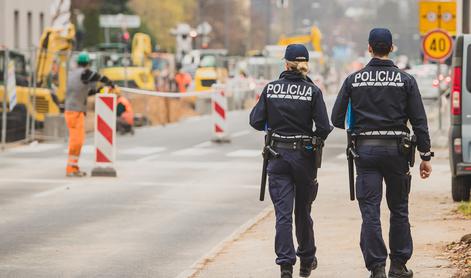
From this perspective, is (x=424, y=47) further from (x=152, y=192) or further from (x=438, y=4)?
(x=152, y=192)

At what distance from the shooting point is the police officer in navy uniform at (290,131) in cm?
1059

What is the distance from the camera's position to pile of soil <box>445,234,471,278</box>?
414 inches

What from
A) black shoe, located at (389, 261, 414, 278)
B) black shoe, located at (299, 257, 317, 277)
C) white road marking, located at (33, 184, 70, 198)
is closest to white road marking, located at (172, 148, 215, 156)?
white road marking, located at (33, 184, 70, 198)

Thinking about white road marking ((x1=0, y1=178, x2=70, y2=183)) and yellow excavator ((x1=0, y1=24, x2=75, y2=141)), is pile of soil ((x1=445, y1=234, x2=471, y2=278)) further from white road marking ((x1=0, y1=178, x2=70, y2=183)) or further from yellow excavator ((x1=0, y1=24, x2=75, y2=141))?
yellow excavator ((x1=0, y1=24, x2=75, y2=141))

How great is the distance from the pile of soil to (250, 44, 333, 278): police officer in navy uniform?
1.23 m

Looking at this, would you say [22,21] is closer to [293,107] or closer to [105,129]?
[105,129]

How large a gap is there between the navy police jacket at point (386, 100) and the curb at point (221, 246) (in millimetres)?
1821

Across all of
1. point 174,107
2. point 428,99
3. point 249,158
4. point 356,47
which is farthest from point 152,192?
point 356,47

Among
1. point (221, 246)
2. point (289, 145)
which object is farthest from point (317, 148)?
point (221, 246)

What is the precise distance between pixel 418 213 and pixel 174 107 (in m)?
28.2

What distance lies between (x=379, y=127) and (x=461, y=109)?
6.65 m

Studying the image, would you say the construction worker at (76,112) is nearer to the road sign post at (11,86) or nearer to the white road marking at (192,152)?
the white road marking at (192,152)

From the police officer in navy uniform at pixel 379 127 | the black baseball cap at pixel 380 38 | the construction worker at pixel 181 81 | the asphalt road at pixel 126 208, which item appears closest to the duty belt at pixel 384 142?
the police officer in navy uniform at pixel 379 127

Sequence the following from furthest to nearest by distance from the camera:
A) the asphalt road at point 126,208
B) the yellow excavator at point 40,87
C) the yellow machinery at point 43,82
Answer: the yellow machinery at point 43,82, the yellow excavator at point 40,87, the asphalt road at point 126,208
